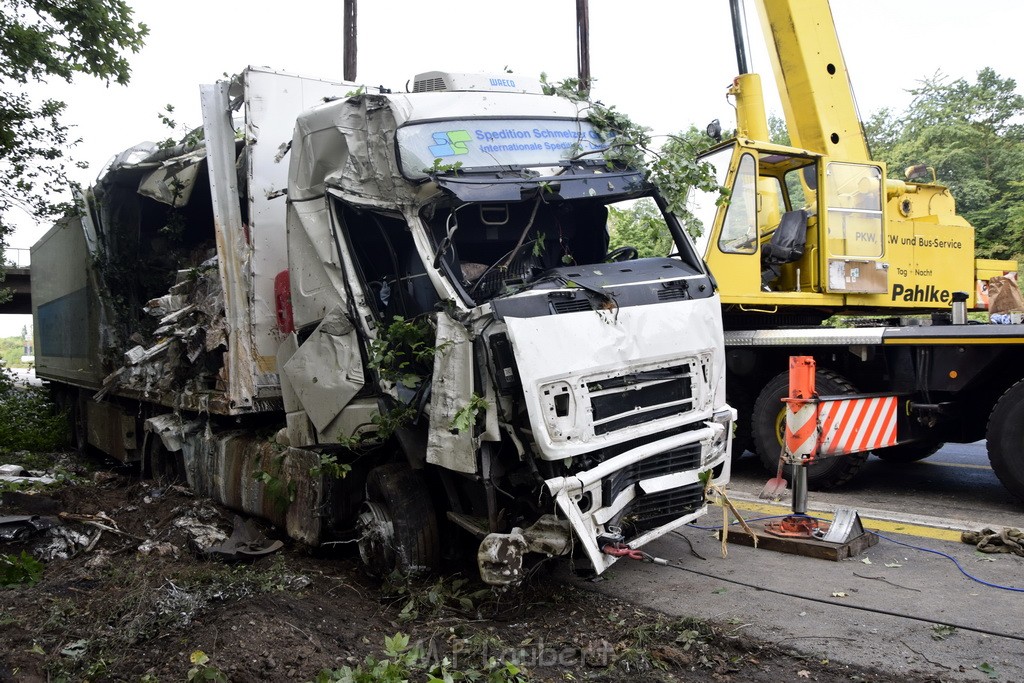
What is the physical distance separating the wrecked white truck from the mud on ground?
0.33 metres

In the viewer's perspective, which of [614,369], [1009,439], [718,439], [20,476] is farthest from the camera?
[20,476]

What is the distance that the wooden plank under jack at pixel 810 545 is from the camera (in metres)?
5.17

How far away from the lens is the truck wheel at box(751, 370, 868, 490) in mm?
7109

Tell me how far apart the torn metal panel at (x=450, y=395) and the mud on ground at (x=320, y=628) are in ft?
2.74

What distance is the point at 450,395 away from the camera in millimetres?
4398

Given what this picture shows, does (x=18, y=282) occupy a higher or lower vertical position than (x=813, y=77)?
lower

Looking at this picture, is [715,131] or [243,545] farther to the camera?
[715,131]

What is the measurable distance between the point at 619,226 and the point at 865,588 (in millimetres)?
2779

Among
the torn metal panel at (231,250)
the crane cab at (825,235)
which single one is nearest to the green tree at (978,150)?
the crane cab at (825,235)

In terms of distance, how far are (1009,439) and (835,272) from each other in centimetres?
231

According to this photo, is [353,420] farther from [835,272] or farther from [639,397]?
[835,272]

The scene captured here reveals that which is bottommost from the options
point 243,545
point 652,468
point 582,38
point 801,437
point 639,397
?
point 243,545

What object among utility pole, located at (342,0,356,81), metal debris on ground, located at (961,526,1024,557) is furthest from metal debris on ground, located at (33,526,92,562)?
utility pole, located at (342,0,356,81)

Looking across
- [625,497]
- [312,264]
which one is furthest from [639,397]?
[312,264]
